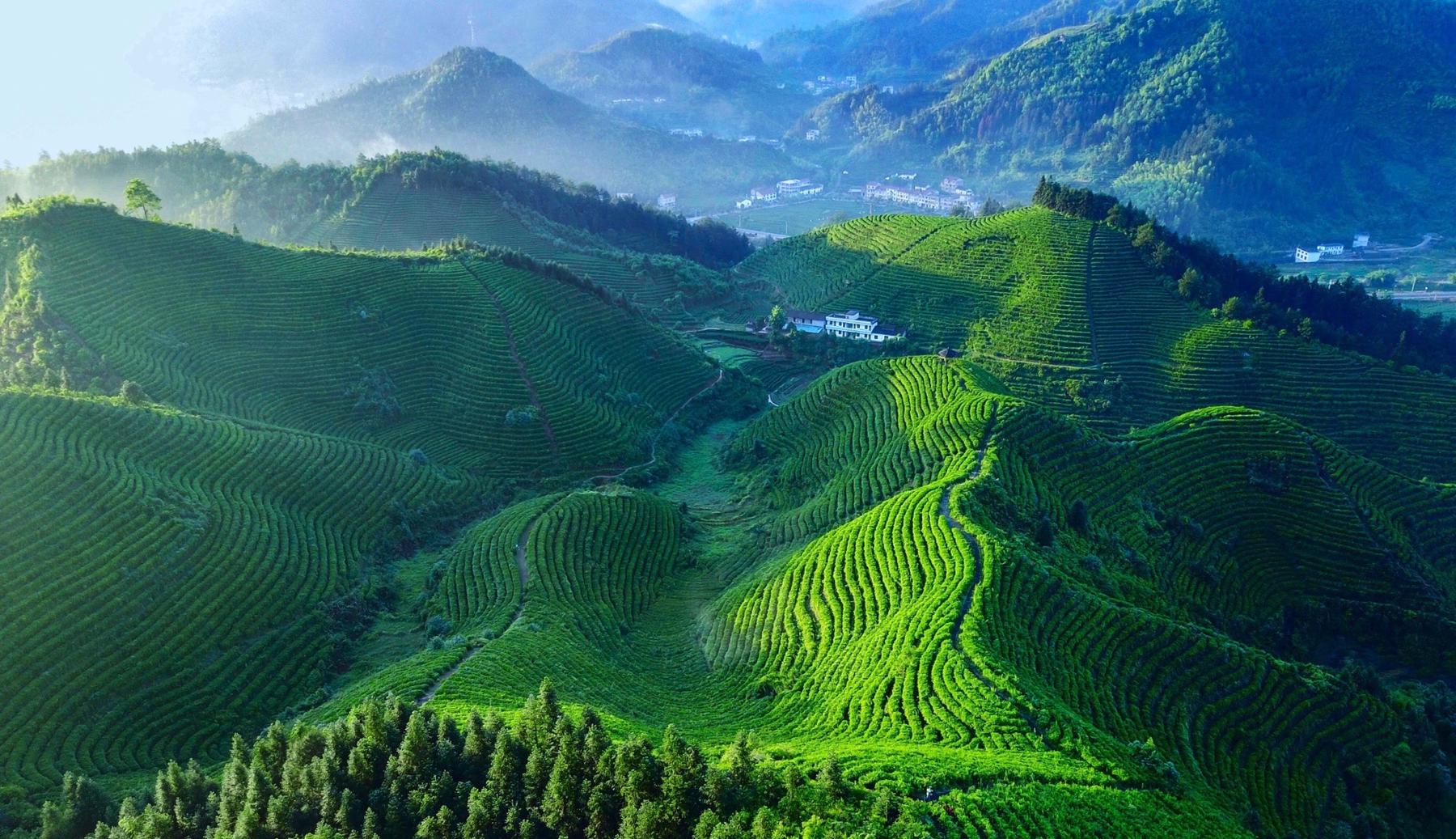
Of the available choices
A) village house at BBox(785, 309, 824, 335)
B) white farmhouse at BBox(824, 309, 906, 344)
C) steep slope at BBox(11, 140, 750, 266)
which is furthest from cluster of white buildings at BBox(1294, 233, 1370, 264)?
village house at BBox(785, 309, 824, 335)

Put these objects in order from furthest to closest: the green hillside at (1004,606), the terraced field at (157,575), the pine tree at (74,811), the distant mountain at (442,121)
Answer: the distant mountain at (442,121), the terraced field at (157,575), the green hillside at (1004,606), the pine tree at (74,811)

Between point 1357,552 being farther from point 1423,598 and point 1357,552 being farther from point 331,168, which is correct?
point 331,168

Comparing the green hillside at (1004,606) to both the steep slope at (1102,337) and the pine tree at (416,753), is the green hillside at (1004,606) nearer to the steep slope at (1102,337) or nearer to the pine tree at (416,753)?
the pine tree at (416,753)

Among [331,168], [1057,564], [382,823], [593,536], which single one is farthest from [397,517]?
[331,168]

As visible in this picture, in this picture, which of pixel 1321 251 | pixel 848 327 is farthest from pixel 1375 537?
pixel 1321 251

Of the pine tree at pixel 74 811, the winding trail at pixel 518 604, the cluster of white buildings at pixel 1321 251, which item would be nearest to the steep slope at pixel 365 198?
the winding trail at pixel 518 604

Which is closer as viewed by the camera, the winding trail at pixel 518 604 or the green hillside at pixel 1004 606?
the green hillside at pixel 1004 606
